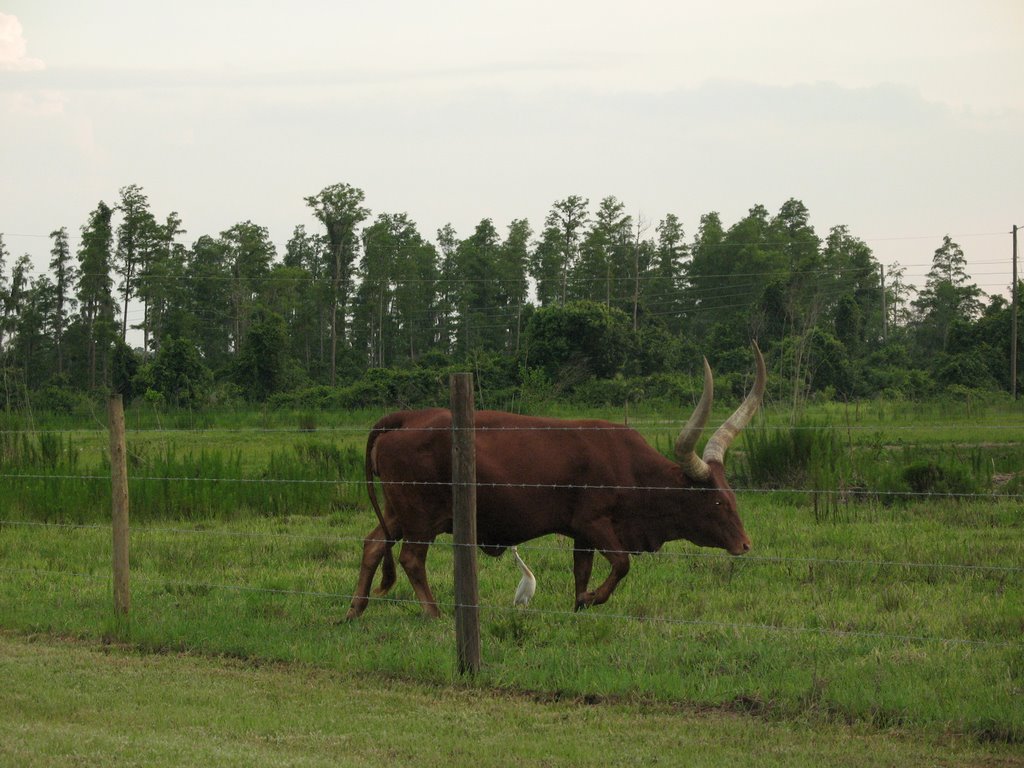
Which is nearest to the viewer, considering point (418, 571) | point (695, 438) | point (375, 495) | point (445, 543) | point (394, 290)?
point (695, 438)

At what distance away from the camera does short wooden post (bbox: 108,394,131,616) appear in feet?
25.9

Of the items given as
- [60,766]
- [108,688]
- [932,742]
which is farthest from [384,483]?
[932,742]

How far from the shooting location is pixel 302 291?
6003 cm

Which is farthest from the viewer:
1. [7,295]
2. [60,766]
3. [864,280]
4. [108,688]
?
[864,280]

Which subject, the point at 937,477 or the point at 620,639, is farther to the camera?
the point at 937,477

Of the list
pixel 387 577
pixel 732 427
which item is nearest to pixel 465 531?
pixel 387 577

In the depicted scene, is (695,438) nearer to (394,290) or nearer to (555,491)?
(555,491)

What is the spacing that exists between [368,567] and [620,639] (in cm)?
206

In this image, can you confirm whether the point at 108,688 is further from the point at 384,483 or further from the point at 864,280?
the point at 864,280

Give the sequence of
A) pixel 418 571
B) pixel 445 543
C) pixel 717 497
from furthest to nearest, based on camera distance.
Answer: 1. pixel 445 543
2. pixel 717 497
3. pixel 418 571

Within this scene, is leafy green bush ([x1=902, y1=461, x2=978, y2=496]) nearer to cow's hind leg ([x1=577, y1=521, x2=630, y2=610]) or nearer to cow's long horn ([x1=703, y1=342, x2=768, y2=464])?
cow's long horn ([x1=703, y1=342, x2=768, y2=464])

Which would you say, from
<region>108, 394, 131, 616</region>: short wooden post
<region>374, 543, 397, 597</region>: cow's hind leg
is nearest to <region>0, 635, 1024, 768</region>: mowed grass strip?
<region>108, 394, 131, 616</region>: short wooden post

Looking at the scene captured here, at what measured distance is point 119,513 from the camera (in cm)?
793

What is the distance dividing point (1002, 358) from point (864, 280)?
20466mm
